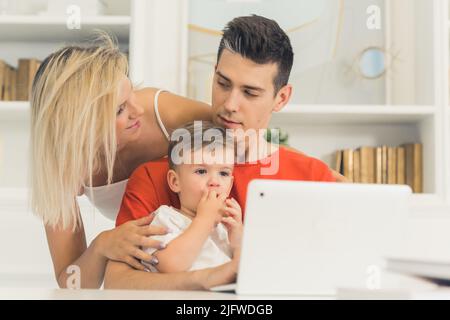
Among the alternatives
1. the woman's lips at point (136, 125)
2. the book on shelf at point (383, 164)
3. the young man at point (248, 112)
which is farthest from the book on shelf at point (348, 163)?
the woman's lips at point (136, 125)

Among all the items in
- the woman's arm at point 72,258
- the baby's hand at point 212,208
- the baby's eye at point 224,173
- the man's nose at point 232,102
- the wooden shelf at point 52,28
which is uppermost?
the wooden shelf at point 52,28

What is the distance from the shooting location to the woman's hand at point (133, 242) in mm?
1178

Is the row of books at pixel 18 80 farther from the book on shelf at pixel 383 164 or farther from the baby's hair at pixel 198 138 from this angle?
the book on shelf at pixel 383 164

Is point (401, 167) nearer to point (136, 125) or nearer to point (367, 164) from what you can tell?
point (367, 164)

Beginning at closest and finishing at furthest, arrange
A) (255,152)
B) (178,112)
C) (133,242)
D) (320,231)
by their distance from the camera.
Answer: (320,231)
(133,242)
(255,152)
(178,112)

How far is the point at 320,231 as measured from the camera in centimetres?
84

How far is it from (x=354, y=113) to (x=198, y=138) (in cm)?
116

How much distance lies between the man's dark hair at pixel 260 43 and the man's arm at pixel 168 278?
0.64 meters

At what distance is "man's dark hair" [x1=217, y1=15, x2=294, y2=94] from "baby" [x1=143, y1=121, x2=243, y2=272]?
297 mm

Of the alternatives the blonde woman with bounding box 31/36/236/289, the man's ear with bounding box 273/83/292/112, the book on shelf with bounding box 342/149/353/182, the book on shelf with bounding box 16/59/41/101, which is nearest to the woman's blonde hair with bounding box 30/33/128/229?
the blonde woman with bounding box 31/36/236/289

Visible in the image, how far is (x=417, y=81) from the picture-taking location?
250 cm

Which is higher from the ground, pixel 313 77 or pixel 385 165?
pixel 313 77

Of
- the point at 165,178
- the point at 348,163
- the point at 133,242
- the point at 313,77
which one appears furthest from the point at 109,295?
the point at 313,77
